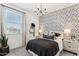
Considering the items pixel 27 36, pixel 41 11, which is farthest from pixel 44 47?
pixel 41 11

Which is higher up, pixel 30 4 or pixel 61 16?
pixel 30 4

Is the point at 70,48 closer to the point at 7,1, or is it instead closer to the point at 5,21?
the point at 5,21

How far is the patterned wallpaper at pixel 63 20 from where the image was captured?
4.58ft

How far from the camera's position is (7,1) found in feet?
4.40

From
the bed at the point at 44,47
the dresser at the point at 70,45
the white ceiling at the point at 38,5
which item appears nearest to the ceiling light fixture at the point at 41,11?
the white ceiling at the point at 38,5

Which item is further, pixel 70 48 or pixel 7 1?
pixel 70 48

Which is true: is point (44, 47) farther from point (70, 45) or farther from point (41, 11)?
point (41, 11)

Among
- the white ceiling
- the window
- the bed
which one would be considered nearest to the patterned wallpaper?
the white ceiling

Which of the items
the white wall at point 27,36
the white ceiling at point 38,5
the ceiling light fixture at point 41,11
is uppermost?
the white ceiling at point 38,5

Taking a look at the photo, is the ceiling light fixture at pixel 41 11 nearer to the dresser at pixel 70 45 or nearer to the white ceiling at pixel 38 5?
the white ceiling at pixel 38 5

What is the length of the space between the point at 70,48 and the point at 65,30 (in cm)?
35

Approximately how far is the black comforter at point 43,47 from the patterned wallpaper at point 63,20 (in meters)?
0.27

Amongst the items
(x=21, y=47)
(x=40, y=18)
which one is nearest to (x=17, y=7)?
(x=40, y=18)

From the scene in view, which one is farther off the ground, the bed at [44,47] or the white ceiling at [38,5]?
the white ceiling at [38,5]
